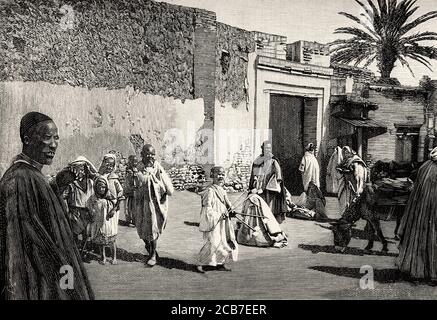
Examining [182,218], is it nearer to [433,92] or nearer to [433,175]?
[433,175]

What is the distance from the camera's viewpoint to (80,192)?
5215 millimetres

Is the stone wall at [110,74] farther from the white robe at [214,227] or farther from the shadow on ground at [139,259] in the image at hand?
the shadow on ground at [139,259]

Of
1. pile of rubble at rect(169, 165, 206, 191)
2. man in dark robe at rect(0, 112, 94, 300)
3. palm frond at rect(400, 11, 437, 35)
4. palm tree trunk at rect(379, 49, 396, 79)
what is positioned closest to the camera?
man in dark robe at rect(0, 112, 94, 300)

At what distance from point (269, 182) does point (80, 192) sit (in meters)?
2.46

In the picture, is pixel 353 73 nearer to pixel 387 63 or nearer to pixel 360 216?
pixel 387 63

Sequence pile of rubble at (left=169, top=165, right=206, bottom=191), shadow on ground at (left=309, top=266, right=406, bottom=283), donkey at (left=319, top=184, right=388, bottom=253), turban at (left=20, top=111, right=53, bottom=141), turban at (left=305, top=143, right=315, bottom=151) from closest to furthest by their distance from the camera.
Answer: turban at (left=20, top=111, right=53, bottom=141) < shadow on ground at (left=309, top=266, right=406, bottom=283) < pile of rubble at (left=169, top=165, right=206, bottom=191) < donkey at (left=319, top=184, right=388, bottom=253) < turban at (left=305, top=143, right=315, bottom=151)

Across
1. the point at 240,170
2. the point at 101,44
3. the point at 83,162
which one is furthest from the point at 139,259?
the point at 101,44

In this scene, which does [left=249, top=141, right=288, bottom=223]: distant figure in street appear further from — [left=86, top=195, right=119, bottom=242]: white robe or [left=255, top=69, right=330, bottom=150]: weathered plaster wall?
[left=86, top=195, right=119, bottom=242]: white robe

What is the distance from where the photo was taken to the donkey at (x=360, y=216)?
19.0 ft

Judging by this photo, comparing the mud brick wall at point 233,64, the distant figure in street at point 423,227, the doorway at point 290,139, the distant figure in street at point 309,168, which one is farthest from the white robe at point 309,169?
the distant figure in street at point 423,227

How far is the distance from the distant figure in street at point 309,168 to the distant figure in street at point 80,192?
9.44ft

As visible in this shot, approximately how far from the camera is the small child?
5129 mm

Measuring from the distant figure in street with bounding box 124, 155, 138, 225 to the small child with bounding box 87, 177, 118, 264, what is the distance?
26 centimetres

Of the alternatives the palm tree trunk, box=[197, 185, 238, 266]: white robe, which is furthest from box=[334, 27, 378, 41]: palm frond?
box=[197, 185, 238, 266]: white robe
